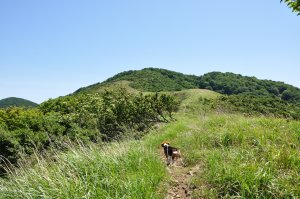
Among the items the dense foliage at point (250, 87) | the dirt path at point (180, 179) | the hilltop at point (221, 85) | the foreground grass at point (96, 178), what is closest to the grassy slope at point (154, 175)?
the foreground grass at point (96, 178)

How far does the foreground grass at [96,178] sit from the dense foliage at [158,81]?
70.5m

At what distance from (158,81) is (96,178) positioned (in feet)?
307

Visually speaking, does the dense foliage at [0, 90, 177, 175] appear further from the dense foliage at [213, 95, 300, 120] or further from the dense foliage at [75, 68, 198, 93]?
the dense foliage at [75, 68, 198, 93]

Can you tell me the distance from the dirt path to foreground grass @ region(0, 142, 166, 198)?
11.5 inches

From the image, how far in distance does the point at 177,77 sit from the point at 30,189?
11459cm

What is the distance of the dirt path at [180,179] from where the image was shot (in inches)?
180

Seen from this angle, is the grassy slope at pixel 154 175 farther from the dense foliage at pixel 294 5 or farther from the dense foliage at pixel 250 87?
the dense foliage at pixel 250 87

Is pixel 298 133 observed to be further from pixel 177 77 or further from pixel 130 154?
pixel 177 77

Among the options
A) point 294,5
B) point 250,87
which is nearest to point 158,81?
point 250,87

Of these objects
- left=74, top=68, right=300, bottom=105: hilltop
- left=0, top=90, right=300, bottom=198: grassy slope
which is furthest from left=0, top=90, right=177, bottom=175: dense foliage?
left=74, top=68, right=300, bottom=105: hilltop

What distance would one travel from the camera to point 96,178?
429 cm

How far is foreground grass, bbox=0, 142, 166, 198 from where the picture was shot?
12.7 feet

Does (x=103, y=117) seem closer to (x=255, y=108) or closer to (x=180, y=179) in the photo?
(x=180, y=179)

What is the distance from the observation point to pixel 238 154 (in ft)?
16.5
